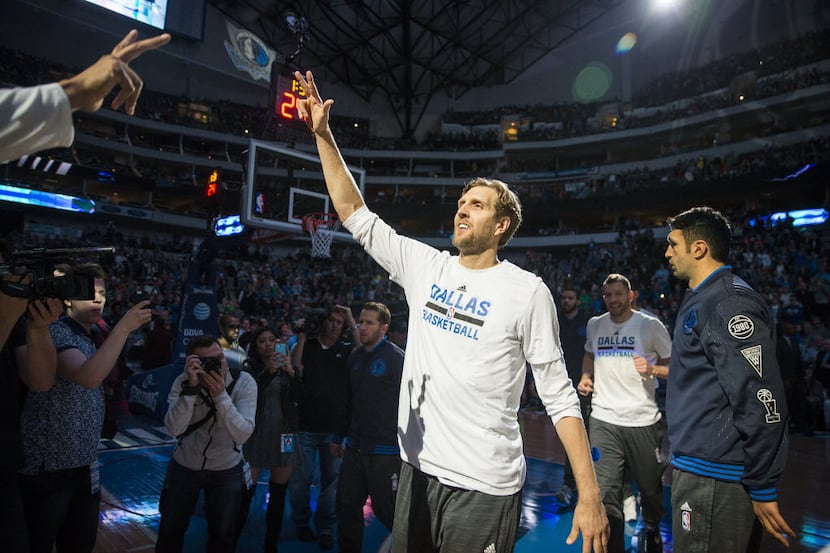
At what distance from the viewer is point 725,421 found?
2273 millimetres

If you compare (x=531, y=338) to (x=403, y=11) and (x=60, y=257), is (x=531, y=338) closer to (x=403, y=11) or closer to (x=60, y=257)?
(x=60, y=257)

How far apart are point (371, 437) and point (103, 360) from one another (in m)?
1.99

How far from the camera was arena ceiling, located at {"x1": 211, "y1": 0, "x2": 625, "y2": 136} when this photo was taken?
93.7 ft

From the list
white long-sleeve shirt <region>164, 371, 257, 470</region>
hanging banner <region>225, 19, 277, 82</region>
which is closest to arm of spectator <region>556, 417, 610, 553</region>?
white long-sleeve shirt <region>164, 371, 257, 470</region>

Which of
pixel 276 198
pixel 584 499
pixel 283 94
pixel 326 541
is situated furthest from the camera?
pixel 283 94

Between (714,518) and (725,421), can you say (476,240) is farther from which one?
(714,518)

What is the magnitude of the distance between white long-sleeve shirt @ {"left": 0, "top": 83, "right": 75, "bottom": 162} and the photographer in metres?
1.05

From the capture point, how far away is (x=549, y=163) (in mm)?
37594

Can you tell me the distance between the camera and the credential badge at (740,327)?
2.21 m

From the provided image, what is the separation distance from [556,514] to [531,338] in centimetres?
386

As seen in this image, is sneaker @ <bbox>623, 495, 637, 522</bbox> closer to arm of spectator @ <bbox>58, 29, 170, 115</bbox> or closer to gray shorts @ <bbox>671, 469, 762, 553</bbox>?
gray shorts @ <bbox>671, 469, 762, 553</bbox>

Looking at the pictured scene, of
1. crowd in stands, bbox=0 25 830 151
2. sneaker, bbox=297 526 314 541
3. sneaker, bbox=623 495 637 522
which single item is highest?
crowd in stands, bbox=0 25 830 151

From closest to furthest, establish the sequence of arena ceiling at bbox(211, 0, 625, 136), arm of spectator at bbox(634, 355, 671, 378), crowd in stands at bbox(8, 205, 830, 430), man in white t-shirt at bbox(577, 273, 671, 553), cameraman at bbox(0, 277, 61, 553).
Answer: cameraman at bbox(0, 277, 61, 553) → arm of spectator at bbox(634, 355, 671, 378) → man in white t-shirt at bbox(577, 273, 671, 553) → crowd in stands at bbox(8, 205, 830, 430) → arena ceiling at bbox(211, 0, 625, 136)

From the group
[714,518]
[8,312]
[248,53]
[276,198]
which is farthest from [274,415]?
[248,53]
